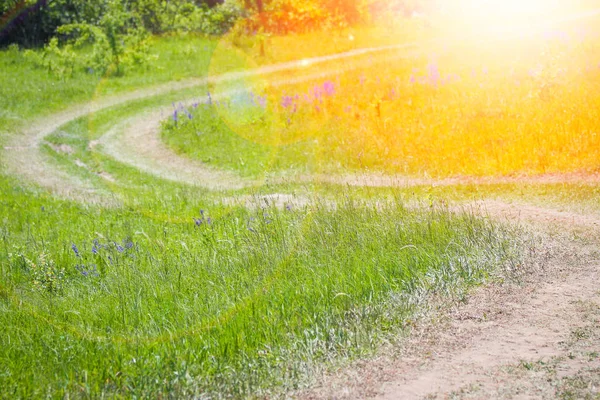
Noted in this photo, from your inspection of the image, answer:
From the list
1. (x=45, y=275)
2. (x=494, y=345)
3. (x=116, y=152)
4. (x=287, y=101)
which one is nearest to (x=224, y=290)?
(x=45, y=275)

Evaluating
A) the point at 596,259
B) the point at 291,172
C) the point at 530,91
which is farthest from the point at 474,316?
the point at 530,91

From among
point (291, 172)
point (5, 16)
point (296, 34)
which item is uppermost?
point (5, 16)

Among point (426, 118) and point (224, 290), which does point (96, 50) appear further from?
point (224, 290)

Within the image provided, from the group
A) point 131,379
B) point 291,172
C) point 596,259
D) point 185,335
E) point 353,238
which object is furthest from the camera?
point 291,172

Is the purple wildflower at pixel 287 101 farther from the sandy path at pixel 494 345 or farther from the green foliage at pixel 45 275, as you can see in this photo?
the sandy path at pixel 494 345

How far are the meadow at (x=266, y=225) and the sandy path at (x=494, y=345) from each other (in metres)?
0.26

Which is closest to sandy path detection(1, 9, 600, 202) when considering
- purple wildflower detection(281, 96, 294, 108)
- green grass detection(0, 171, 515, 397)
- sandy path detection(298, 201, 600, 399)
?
green grass detection(0, 171, 515, 397)

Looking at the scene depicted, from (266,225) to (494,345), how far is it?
12.9 ft

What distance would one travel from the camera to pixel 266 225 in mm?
8898

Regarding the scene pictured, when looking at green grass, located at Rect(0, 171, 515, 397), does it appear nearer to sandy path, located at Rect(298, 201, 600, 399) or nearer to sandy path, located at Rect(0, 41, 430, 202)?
sandy path, located at Rect(298, 201, 600, 399)

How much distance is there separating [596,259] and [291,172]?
7972mm

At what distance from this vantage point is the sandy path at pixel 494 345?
5.08 m

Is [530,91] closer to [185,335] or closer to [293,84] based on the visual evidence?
[293,84]

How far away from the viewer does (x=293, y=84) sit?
22.1 meters
